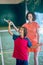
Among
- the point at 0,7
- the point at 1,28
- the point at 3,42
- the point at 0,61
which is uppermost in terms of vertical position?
the point at 0,7

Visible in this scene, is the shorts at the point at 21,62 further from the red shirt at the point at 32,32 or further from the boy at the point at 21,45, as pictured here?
the red shirt at the point at 32,32

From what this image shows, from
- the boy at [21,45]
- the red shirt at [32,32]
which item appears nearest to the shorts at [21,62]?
the boy at [21,45]

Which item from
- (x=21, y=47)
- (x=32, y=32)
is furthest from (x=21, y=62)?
(x=32, y=32)

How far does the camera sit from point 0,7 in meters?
1.70

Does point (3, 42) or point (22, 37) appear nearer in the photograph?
point (22, 37)

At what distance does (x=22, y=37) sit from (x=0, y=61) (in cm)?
25

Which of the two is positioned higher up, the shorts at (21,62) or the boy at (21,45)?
the boy at (21,45)

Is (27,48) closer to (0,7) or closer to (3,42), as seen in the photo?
(3,42)

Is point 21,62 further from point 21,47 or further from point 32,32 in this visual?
point 32,32

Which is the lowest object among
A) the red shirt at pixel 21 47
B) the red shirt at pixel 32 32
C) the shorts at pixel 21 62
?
the shorts at pixel 21 62

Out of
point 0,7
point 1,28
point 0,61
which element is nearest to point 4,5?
point 0,7

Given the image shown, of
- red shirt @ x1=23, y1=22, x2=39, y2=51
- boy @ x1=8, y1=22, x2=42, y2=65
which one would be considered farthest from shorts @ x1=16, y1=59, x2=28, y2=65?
red shirt @ x1=23, y1=22, x2=39, y2=51

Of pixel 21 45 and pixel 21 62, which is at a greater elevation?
pixel 21 45

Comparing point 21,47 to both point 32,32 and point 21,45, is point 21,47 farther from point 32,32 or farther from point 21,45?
point 32,32
